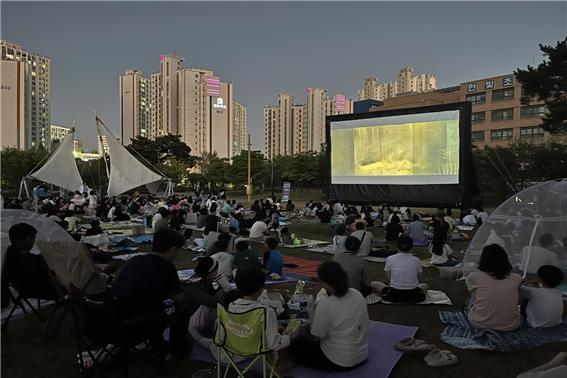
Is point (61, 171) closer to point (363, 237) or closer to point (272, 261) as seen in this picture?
point (272, 261)

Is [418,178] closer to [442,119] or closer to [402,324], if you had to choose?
[442,119]

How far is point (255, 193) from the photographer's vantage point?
46625 mm

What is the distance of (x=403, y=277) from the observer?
5.65 m

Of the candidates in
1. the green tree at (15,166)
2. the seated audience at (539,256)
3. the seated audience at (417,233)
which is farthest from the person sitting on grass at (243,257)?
the green tree at (15,166)

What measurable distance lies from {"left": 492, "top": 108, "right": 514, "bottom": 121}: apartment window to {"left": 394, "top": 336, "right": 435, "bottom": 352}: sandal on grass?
49.9 m

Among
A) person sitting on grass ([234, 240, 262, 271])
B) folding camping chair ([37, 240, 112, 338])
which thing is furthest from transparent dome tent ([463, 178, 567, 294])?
folding camping chair ([37, 240, 112, 338])

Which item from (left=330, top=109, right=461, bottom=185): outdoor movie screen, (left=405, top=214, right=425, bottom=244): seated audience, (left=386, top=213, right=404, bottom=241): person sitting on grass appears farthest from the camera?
(left=330, top=109, right=461, bottom=185): outdoor movie screen

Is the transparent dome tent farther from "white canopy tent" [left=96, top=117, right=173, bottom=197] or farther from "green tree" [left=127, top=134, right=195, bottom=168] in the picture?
"green tree" [left=127, top=134, right=195, bottom=168]

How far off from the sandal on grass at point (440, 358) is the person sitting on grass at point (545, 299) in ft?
4.07

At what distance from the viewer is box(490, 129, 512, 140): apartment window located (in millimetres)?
47188

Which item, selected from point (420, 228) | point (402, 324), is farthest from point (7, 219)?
point (420, 228)

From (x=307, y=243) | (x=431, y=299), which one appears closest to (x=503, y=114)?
(x=307, y=243)

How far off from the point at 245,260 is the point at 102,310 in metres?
2.83

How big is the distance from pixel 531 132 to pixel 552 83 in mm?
30375
